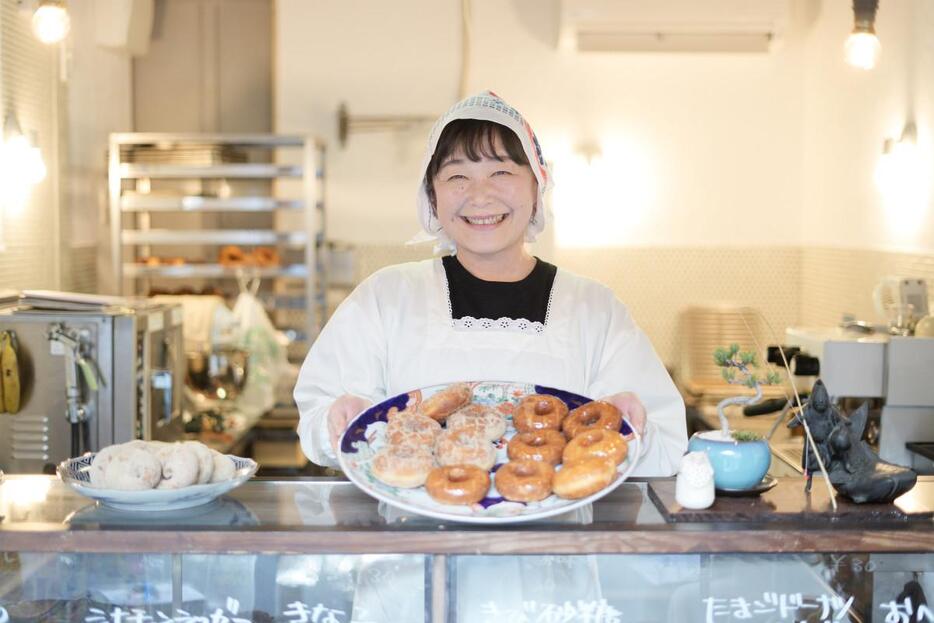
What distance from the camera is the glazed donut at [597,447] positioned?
1.76m

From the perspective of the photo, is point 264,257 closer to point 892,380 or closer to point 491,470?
point 892,380

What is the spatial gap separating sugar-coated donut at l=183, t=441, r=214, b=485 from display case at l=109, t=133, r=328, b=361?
3841 mm

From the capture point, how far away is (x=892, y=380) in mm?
3660

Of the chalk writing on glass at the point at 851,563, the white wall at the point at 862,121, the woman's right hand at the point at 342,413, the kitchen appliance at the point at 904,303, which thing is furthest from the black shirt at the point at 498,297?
the white wall at the point at 862,121

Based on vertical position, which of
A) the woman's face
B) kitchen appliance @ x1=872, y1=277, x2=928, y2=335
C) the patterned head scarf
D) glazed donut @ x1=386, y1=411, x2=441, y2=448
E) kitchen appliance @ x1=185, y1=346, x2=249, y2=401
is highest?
the patterned head scarf

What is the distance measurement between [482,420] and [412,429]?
0.13 metres

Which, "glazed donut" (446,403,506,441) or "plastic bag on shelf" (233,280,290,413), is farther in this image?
"plastic bag on shelf" (233,280,290,413)

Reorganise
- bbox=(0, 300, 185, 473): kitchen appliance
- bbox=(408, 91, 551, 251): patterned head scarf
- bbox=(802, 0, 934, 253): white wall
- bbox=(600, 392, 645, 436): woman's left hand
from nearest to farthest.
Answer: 1. bbox=(600, 392, 645, 436): woman's left hand
2. bbox=(408, 91, 551, 251): patterned head scarf
3. bbox=(0, 300, 185, 473): kitchen appliance
4. bbox=(802, 0, 934, 253): white wall

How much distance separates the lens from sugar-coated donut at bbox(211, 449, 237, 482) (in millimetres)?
1899

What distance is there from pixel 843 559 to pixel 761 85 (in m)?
5.12

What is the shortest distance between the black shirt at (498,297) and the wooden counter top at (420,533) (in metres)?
0.75

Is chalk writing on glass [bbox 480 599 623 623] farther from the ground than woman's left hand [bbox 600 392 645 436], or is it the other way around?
woman's left hand [bbox 600 392 645 436]

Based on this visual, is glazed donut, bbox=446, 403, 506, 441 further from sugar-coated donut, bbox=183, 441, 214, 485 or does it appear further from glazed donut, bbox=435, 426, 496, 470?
sugar-coated donut, bbox=183, 441, 214, 485

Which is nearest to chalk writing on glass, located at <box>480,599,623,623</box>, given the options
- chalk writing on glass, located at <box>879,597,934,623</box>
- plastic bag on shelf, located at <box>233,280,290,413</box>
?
chalk writing on glass, located at <box>879,597,934,623</box>
